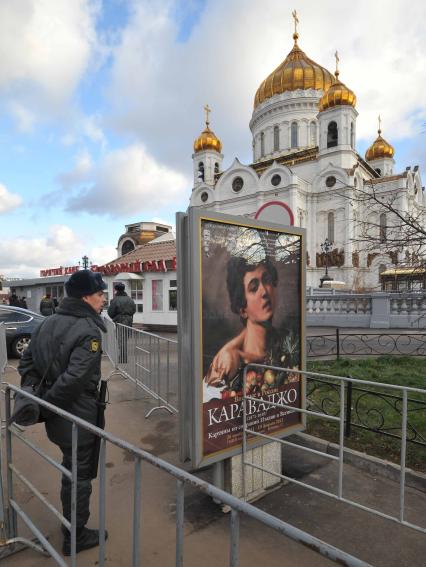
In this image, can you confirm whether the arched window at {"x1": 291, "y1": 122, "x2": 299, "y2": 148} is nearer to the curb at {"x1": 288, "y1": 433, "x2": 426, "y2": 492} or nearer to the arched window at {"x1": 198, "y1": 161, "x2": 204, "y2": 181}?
the arched window at {"x1": 198, "y1": 161, "x2": 204, "y2": 181}

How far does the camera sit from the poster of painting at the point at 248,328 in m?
3.07

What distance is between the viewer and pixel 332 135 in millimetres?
43219

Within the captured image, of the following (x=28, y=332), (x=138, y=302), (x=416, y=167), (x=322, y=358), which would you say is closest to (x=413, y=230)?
(x=322, y=358)

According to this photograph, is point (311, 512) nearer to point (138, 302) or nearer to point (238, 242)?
point (238, 242)

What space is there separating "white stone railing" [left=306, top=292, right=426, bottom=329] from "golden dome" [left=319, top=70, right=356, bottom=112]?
3196 centimetres

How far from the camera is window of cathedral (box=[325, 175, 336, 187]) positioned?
4231cm

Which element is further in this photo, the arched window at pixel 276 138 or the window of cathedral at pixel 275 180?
the arched window at pixel 276 138

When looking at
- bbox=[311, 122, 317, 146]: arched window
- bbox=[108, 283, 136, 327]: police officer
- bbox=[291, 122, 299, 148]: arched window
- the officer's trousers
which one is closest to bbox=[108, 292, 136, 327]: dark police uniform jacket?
bbox=[108, 283, 136, 327]: police officer

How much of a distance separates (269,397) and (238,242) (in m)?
1.49

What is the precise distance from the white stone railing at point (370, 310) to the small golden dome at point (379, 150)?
4128cm

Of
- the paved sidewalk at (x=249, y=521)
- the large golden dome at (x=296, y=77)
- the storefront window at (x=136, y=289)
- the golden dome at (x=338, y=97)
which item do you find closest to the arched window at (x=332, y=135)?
the golden dome at (x=338, y=97)

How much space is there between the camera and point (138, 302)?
708 inches

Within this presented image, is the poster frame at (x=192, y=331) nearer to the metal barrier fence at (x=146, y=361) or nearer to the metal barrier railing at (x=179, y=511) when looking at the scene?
the metal barrier railing at (x=179, y=511)

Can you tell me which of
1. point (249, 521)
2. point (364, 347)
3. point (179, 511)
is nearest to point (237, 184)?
point (364, 347)
